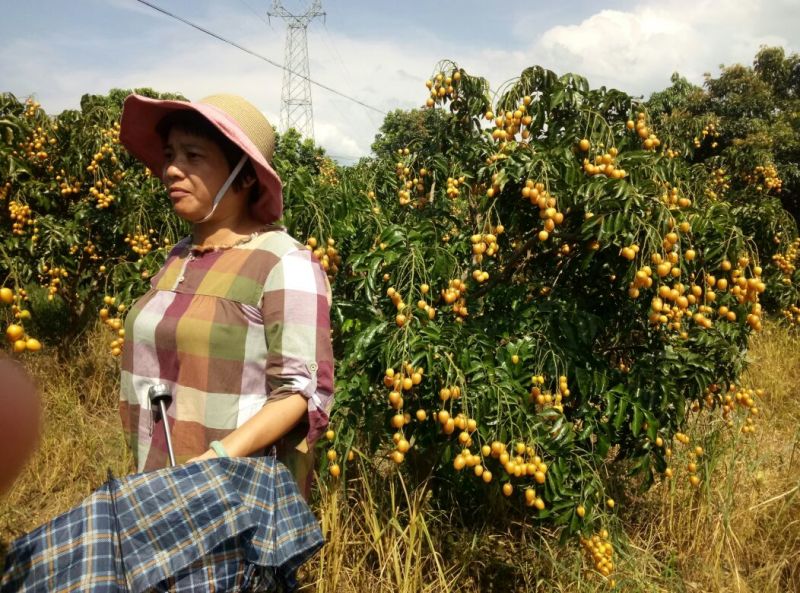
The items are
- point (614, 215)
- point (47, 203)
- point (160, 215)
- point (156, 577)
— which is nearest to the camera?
point (156, 577)

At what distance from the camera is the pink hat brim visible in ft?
4.10

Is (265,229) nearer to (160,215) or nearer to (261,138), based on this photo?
(261,138)

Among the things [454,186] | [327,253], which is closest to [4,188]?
[327,253]

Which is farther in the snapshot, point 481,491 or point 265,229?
point 481,491

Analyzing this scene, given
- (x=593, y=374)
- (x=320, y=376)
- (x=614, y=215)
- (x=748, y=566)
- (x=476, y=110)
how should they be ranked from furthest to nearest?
1. (x=476, y=110)
2. (x=748, y=566)
3. (x=593, y=374)
4. (x=614, y=215)
5. (x=320, y=376)

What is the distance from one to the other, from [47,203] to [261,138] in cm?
376

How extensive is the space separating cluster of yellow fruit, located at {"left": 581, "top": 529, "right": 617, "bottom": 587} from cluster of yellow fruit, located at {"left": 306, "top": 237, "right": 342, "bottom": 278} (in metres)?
1.37

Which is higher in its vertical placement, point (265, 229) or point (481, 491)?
point (265, 229)

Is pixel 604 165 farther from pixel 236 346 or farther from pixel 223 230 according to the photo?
pixel 236 346

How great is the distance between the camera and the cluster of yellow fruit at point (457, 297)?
217cm

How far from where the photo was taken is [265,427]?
1.10m

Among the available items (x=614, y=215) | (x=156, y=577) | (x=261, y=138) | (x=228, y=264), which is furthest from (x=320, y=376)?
(x=614, y=215)

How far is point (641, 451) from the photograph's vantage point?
2.26m

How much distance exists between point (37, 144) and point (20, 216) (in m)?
0.58
